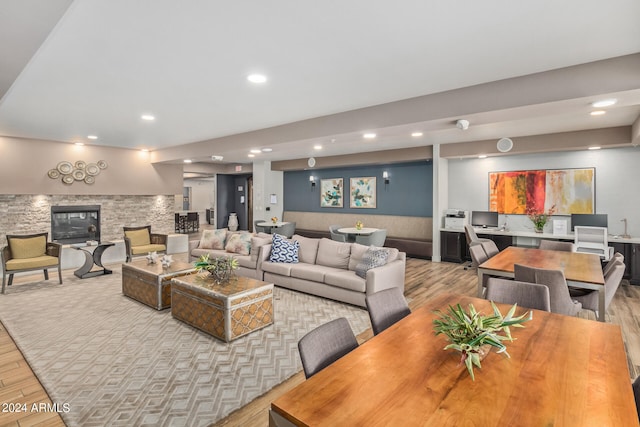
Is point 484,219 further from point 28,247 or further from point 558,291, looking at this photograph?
point 28,247

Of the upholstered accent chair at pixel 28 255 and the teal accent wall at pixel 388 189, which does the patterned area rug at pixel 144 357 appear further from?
the teal accent wall at pixel 388 189

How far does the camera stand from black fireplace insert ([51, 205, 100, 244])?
715cm

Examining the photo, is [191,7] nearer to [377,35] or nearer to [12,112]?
[377,35]

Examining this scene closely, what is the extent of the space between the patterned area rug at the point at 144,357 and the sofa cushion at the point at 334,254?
59 cm

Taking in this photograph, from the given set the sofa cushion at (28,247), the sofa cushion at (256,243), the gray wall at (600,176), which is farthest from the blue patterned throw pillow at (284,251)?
the gray wall at (600,176)

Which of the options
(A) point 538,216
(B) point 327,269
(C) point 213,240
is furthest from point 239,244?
(A) point 538,216

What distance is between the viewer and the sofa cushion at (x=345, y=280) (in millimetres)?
4191

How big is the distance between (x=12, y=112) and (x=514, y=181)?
875 cm

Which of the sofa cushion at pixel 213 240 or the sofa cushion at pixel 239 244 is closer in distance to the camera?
the sofa cushion at pixel 239 244

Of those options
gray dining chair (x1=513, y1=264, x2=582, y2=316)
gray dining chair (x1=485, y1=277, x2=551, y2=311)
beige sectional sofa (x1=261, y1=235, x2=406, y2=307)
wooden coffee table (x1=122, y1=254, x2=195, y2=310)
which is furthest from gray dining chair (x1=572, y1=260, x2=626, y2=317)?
wooden coffee table (x1=122, y1=254, x2=195, y2=310)

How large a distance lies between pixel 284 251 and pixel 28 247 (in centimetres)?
435

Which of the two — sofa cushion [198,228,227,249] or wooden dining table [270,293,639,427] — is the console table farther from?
wooden dining table [270,293,639,427]

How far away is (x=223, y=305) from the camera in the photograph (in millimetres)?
3334

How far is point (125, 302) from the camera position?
4.56 meters
